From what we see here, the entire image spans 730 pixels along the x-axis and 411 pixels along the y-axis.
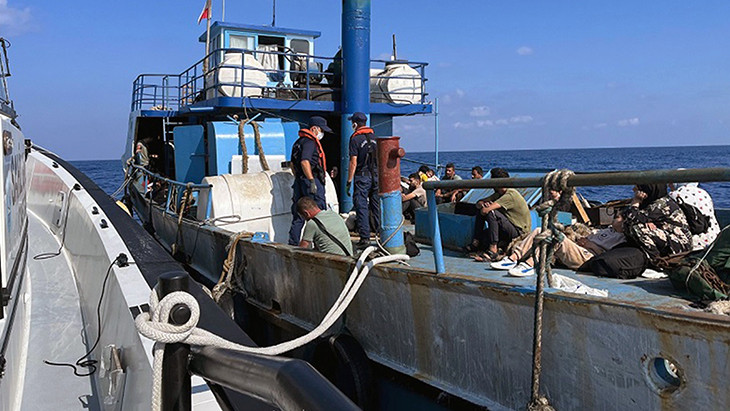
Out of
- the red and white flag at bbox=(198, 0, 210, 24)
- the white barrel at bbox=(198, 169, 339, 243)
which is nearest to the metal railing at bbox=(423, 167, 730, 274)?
the white barrel at bbox=(198, 169, 339, 243)

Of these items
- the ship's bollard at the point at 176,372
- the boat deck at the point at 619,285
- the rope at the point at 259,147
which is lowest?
the boat deck at the point at 619,285

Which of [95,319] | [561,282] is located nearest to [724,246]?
[561,282]

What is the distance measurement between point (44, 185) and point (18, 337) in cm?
504

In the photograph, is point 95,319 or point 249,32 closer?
point 95,319

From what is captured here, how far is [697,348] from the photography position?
332 centimetres

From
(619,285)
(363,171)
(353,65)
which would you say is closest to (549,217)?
(619,285)

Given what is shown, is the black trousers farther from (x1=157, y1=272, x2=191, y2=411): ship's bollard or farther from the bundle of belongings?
(x1=157, y1=272, x2=191, y2=411): ship's bollard

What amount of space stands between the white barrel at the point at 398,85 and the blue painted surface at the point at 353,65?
1259 millimetres

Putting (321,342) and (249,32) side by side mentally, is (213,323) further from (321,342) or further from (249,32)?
(249,32)

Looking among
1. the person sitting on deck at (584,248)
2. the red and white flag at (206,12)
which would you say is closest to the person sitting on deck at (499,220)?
the person sitting on deck at (584,248)

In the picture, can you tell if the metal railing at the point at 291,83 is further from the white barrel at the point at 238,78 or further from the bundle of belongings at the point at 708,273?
the bundle of belongings at the point at 708,273

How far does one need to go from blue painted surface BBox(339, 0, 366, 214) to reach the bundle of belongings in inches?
218

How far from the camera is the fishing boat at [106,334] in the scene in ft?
4.93

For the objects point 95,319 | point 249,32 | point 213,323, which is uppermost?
point 249,32
